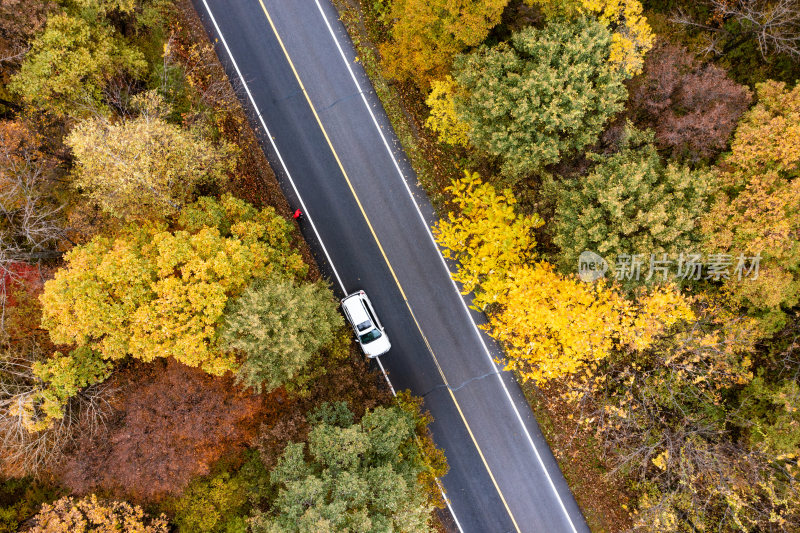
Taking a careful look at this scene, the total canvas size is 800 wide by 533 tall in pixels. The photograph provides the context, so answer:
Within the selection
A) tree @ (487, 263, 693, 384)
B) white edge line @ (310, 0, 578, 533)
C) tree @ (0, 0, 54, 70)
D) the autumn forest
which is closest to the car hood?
the autumn forest

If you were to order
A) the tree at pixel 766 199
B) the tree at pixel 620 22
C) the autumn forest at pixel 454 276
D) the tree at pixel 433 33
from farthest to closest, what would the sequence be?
the tree at pixel 433 33 < the tree at pixel 620 22 < the autumn forest at pixel 454 276 < the tree at pixel 766 199

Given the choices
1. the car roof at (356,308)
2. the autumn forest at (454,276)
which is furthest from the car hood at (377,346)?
the autumn forest at (454,276)

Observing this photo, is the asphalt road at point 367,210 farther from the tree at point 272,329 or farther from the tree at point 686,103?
the tree at point 686,103

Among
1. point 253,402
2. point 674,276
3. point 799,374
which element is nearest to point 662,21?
point 674,276

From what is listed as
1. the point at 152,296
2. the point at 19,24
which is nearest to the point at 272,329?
the point at 152,296

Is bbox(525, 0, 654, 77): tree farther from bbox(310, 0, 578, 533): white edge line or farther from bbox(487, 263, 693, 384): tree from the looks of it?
bbox(310, 0, 578, 533): white edge line

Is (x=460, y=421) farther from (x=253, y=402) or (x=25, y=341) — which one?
(x=25, y=341)
